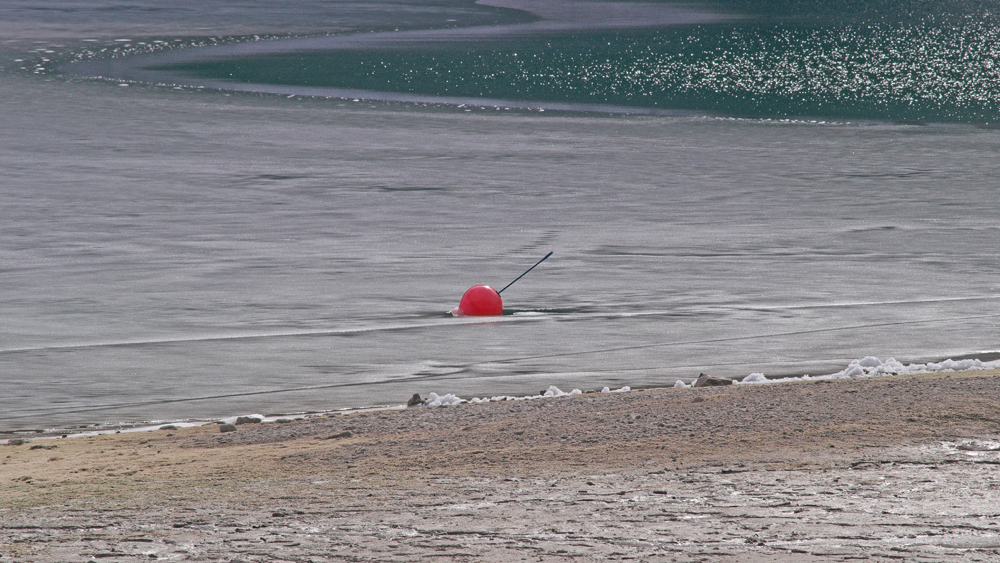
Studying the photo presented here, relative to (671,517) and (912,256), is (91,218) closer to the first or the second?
(912,256)

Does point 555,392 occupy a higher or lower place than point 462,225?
higher

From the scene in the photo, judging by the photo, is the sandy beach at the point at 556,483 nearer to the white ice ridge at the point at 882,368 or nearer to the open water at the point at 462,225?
the white ice ridge at the point at 882,368

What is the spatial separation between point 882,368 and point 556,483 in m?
3.08

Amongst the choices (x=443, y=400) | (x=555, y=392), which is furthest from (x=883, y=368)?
(x=443, y=400)

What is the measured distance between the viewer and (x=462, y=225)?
13.5m

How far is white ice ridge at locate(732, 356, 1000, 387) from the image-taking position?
709cm

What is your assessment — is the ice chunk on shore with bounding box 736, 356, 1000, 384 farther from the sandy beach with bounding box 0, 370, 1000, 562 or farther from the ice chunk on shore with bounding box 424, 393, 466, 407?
the ice chunk on shore with bounding box 424, 393, 466, 407

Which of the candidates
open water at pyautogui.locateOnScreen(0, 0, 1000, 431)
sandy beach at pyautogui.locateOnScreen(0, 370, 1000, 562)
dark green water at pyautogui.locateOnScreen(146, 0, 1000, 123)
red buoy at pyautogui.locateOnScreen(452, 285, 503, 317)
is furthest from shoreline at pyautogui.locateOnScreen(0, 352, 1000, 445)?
dark green water at pyautogui.locateOnScreen(146, 0, 1000, 123)

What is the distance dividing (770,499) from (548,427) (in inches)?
52.3

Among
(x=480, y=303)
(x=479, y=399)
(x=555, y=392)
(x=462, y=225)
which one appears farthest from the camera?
(x=462, y=225)

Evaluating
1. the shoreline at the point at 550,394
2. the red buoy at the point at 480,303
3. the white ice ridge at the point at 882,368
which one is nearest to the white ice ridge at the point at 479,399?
the shoreline at the point at 550,394

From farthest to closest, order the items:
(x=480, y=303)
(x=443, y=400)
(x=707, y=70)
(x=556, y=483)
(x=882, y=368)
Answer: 1. (x=707, y=70)
2. (x=480, y=303)
3. (x=882, y=368)
4. (x=443, y=400)
5. (x=556, y=483)

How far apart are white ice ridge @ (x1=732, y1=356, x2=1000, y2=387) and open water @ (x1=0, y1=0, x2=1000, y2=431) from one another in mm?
295

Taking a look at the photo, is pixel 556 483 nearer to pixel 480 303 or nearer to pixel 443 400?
pixel 443 400
